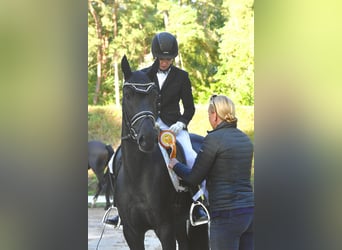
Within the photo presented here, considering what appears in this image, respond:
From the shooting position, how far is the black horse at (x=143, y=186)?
11.8 ft

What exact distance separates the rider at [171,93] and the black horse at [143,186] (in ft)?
0.79

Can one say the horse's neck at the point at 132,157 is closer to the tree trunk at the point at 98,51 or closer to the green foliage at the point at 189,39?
the green foliage at the point at 189,39

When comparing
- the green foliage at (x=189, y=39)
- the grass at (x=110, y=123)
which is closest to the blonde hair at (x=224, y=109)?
the grass at (x=110, y=123)

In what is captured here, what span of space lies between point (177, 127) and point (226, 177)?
1.14 m

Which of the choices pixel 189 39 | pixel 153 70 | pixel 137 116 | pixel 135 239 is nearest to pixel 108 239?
pixel 135 239

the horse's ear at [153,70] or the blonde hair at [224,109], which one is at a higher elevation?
the horse's ear at [153,70]

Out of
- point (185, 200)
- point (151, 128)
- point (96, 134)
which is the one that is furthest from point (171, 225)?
point (96, 134)

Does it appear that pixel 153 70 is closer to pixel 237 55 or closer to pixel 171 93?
pixel 171 93

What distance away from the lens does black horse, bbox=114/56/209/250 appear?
141 inches
